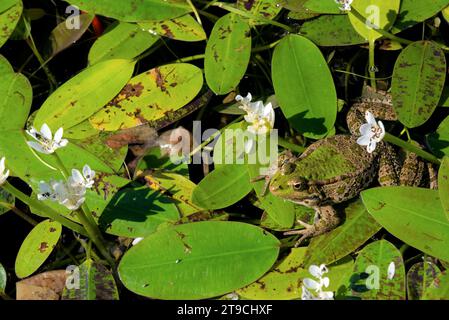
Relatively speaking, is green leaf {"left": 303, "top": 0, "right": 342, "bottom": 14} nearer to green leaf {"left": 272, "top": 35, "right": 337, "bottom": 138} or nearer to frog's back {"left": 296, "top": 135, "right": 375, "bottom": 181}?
green leaf {"left": 272, "top": 35, "right": 337, "bottom": 138}

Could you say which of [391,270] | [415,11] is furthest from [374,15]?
[391,270]

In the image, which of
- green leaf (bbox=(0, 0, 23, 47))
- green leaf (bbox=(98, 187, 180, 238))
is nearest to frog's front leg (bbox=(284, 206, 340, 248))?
green leaf (bbox=(98, 187, 180, 238))

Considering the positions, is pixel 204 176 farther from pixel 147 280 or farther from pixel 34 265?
pixel 34 265

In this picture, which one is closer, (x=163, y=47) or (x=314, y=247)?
(x=314, y=247)

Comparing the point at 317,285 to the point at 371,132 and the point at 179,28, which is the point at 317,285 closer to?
the point at 371,132

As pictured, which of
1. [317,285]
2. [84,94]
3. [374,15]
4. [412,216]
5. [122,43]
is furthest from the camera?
[122,43]
